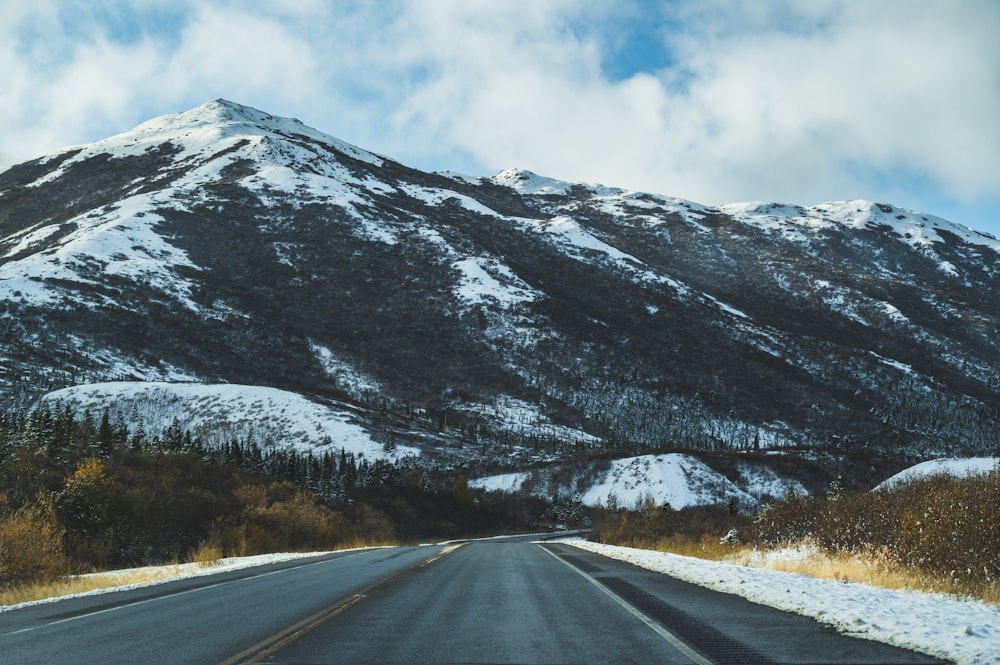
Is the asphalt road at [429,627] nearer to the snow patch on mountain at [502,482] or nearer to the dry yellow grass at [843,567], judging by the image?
the dry yellow grass at [843,567]

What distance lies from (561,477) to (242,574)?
132m

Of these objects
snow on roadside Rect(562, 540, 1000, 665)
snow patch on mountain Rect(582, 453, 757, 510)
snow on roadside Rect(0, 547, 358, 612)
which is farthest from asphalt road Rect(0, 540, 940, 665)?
snow patch on mountain Rect(582, 453, 757, 510)

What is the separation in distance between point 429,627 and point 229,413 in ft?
559

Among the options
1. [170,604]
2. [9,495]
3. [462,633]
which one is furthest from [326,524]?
[462,633]

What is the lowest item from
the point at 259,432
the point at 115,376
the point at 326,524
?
the point at 326,524

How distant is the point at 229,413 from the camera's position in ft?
553

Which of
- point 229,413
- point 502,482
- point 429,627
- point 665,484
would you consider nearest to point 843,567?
point 429,627

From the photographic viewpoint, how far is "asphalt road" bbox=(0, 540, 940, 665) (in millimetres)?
7781

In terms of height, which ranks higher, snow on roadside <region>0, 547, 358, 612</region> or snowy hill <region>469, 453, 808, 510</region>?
snowy hill <region>469, 453, 808, 510</region>

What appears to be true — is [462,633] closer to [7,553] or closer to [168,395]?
[7,553]

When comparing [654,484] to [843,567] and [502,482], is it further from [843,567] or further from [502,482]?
[843,567]

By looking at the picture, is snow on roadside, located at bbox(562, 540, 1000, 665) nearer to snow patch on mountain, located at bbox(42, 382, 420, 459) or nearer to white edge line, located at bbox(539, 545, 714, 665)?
white edge line, located at bbox(539, 545, 714, 665)

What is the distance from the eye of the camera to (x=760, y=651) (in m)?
7.77

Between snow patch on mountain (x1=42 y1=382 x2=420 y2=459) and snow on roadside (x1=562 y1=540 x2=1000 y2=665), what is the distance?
141357 millimetres
